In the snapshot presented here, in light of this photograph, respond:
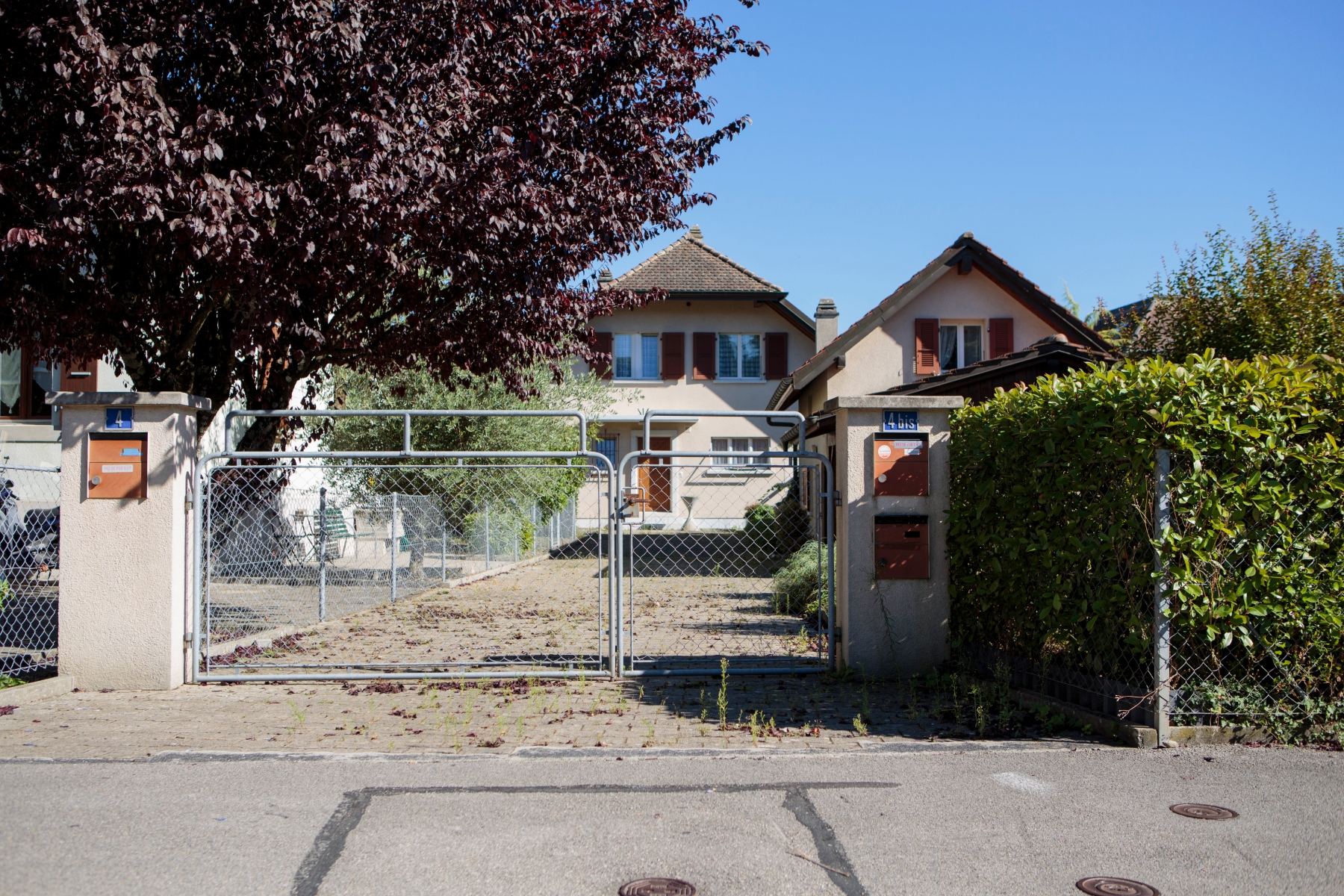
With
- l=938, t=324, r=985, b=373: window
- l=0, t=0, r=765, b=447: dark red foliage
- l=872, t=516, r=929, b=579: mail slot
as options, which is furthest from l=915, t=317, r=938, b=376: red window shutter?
l=872, t=516, r=929, b=579: mail slot

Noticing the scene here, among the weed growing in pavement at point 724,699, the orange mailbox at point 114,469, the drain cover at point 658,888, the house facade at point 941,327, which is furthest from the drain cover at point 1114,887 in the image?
the house facade at point 941,327

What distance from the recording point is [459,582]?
51.3ft

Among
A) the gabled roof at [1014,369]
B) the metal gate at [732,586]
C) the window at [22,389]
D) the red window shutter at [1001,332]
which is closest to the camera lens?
the metal gate at [732,586]

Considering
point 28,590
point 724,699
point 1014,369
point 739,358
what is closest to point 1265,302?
point 1014,369

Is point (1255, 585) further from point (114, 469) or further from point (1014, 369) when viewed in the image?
point (1014, 369)

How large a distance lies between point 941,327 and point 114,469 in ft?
69.8

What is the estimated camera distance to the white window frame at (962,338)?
25172mm

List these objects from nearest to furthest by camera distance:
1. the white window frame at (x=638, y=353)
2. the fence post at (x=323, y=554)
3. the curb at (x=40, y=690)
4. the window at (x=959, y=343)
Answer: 1. the curb at (x=40, y=690)
2. the fence post at (x=323, y=554)
3. the window at (x=959, y=343)
4. the white window frame at (x=638, y=353)

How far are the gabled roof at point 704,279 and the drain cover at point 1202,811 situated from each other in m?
26.1

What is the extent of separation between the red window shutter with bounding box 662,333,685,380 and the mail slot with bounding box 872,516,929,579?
23.8 metres

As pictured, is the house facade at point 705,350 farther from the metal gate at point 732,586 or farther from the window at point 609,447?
the metal gate at point 732,586

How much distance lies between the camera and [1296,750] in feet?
18.5

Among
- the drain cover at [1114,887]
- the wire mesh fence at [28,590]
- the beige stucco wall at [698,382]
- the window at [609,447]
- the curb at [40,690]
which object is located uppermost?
the beige stucco wall at [698,382]

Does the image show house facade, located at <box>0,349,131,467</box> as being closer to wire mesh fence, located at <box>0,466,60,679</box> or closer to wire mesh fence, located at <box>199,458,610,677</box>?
wire mesh fence, located at <box>0,466,60,679</box>
